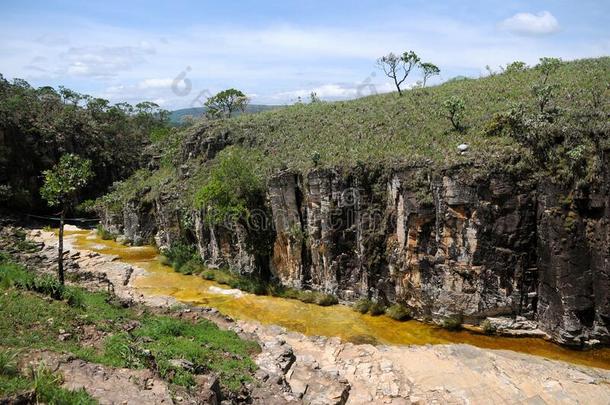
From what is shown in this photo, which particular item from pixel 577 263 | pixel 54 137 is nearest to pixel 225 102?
pixel 54 137

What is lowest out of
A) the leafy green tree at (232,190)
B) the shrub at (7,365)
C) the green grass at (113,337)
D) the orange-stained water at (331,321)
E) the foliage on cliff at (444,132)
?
the orange-stained water at (331,321)

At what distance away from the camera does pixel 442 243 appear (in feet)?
84.5

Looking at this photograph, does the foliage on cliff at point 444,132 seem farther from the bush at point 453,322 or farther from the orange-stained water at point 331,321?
the orange-stained water at point 331,321

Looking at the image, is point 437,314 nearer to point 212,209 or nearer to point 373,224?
point 373,224

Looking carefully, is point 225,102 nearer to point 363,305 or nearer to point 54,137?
point 54,137

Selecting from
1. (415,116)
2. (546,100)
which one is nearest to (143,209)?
(415,116)

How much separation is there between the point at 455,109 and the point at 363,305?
14.2 m

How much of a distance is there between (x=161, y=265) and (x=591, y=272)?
31.8 meters

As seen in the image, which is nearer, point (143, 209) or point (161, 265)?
point (161, 265)

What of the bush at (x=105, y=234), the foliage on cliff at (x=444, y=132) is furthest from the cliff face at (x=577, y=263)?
the bush at (x=105, y=234)

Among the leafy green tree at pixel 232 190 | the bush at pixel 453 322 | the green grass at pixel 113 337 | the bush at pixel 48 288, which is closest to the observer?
the green grass at pixel 113 337

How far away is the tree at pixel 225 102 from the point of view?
64.7 meters

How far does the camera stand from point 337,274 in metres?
30.2

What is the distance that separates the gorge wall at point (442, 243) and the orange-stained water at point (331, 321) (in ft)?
3.56
